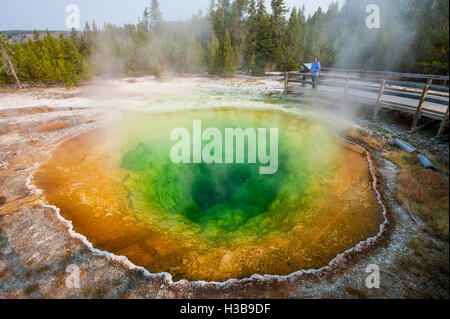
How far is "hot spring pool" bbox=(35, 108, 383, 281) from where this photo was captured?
9.69 feet

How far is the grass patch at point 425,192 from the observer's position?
62.4 inches

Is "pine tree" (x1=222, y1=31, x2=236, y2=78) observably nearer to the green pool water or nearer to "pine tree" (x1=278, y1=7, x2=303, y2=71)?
"pine tree" (x1=278, y1=7, x2=303, y2=71)

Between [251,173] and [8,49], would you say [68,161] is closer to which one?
[251,173]

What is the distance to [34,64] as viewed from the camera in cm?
1634

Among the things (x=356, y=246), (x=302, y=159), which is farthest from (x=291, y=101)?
(x=356, y=246)

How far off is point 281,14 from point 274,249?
33.8 meters

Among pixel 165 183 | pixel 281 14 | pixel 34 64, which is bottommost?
pixel 165 183

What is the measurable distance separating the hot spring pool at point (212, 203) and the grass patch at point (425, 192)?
0.52m

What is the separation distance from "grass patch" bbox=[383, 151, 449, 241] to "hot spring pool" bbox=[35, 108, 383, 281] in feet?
1.70

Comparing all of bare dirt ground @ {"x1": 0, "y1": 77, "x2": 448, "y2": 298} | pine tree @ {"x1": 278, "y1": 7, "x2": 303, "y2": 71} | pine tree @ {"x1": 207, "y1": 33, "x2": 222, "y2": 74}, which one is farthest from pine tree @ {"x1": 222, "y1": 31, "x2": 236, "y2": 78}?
bare dirt ground @ {"x1": 0, "y1": 77, "x2": 448, "y2": 298}

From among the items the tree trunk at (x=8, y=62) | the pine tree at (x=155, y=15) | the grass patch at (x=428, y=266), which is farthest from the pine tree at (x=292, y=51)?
the pine tree at (x=155, y=15)

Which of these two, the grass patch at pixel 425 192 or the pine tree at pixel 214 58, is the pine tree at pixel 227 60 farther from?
the grass patch at pixel 425 192

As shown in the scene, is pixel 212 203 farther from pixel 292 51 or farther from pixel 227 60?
pixel 292 51

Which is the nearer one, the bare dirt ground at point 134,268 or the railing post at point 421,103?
the bare dirt ground at point 134,268
